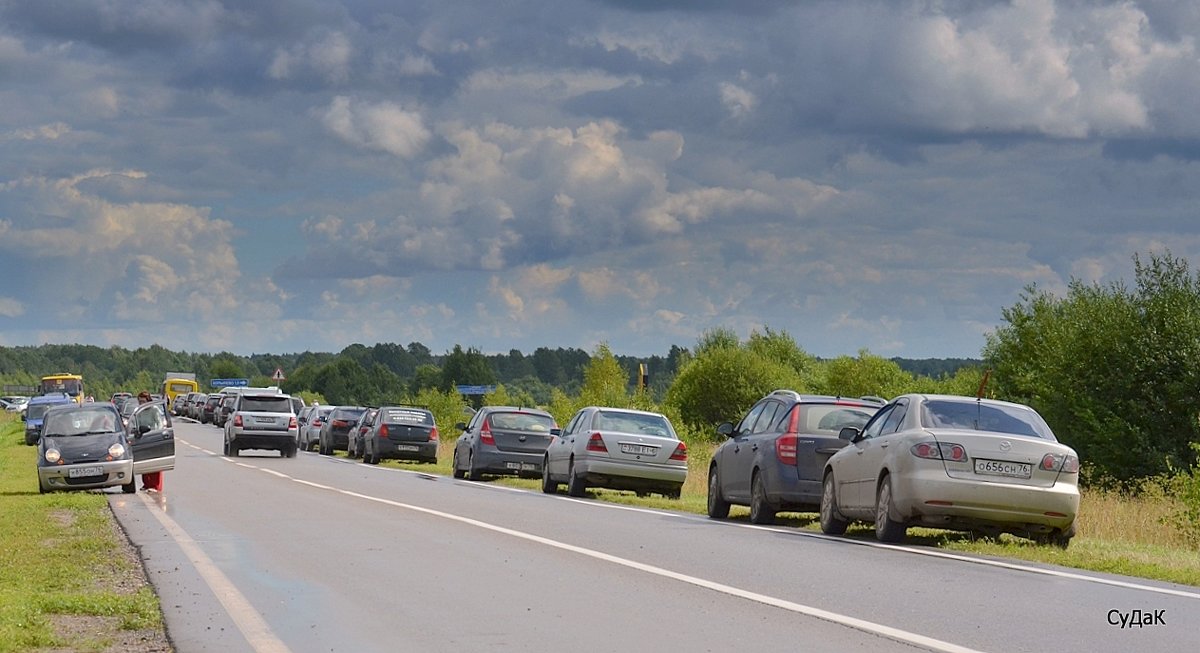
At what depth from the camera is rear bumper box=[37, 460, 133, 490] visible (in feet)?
83.5

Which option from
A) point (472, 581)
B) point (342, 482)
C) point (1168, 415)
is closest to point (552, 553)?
point (472, 581)

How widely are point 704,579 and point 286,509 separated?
1030 cm

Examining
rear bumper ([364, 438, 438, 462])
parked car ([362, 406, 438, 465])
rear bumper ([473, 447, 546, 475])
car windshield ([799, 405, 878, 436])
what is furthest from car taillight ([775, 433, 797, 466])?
rear bumper ([364, 438, 438, 462])

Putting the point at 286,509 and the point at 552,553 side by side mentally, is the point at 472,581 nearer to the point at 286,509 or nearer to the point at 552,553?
the point at 552,553

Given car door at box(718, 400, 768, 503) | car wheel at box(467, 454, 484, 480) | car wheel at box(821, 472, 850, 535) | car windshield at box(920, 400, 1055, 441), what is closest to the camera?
car windshield at box(920, 400, 1055, 441)

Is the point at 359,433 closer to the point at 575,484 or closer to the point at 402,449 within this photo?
the point at 402,449

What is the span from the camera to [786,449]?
64.8ft

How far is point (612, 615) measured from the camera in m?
10.5

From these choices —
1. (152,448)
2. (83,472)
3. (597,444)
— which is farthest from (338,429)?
(597,444)

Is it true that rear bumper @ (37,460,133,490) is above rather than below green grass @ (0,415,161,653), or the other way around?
above

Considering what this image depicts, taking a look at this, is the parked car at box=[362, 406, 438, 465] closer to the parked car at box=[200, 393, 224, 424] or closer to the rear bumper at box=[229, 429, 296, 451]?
the rear bumper at box=[229, 429, 296, 451]

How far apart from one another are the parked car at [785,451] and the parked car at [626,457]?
490 cm

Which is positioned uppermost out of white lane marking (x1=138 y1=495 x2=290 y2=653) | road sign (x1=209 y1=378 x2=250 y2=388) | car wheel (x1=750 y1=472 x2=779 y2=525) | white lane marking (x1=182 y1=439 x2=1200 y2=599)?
road sign (x1=209 y1=378 x2=250 y2=388)

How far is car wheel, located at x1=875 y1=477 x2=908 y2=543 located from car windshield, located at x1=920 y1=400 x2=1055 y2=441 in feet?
2.62
